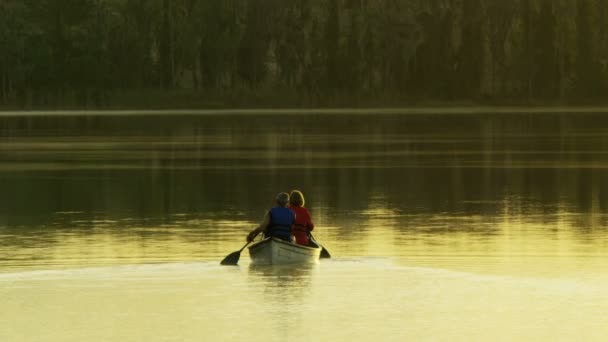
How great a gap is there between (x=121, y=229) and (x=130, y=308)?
11.7 m

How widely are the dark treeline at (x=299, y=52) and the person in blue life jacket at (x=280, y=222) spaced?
13007 centimetres

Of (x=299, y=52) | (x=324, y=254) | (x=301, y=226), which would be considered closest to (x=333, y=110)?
(x=299, y=52)

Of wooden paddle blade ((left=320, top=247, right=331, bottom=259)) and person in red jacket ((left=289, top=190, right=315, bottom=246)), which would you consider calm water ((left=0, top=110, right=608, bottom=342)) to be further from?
person in red jacket ((left=289, top=190, right=315, bottom=246))

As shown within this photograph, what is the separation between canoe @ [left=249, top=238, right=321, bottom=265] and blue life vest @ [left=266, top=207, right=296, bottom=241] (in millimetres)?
255

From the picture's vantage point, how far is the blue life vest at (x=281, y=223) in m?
25.2

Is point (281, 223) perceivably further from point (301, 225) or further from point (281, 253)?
point (301, 225)

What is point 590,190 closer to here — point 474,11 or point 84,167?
point 84,167

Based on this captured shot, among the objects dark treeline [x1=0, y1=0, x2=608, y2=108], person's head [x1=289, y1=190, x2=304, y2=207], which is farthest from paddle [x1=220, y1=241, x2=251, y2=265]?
dark treeline [x1=0, y1=0, x2=608, y2=108]

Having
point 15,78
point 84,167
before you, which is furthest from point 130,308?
point 15,78

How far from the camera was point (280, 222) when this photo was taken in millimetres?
25219

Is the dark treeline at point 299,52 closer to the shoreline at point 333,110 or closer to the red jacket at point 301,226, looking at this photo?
the shoreline at point 333,110

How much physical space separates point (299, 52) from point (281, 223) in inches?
5432

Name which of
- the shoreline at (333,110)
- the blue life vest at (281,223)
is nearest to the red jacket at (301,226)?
the blue life vest at (281,223)

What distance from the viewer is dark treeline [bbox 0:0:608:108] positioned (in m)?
156
